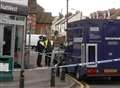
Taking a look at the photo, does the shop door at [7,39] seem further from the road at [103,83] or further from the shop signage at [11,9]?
the road at [103,83]

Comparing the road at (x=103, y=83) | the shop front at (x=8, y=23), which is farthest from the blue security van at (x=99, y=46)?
the shop front at (x=8, y=23)

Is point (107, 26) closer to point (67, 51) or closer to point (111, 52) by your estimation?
point (111, 52)

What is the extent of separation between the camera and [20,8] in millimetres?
18062

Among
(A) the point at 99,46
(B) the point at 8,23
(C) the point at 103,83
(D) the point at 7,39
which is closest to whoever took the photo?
(B) the point at 8,23

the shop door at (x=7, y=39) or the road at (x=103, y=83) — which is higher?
the shop door at (x=7, y=39)

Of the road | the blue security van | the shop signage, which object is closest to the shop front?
the shop signage

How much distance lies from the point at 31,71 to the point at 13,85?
6989 millimetres

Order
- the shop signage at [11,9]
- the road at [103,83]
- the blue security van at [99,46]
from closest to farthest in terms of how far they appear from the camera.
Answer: the shop signage at [11,9] < the road at [103,83] < the blue security van at [99,46]

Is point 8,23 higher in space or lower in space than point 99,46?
higher

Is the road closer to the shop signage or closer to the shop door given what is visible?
the shop door

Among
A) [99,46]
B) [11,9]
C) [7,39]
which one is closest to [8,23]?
[11,9]

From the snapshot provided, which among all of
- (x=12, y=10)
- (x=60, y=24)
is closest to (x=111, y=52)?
(x=12, y=10)

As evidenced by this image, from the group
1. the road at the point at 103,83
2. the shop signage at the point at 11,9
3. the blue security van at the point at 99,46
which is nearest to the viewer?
the shop signage at the point at 11,9

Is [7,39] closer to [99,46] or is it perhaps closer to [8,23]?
[8,23]
